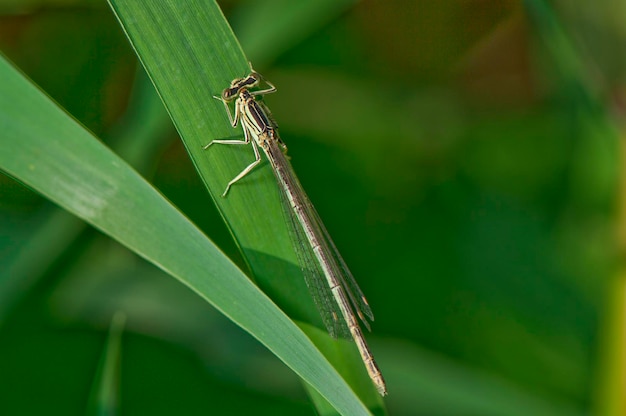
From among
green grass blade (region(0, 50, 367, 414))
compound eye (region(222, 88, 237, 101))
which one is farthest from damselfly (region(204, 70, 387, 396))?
green grass blade (region(0, 50, 367, 414))

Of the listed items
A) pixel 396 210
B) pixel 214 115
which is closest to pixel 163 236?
pixel 214 115

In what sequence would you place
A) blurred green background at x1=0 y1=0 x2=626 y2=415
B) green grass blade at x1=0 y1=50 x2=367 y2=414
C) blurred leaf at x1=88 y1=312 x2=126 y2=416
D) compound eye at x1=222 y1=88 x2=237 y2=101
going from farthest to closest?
blurred green background at x1=0 y1=0 x2=626 y2=415 → blurred leaf at x1=88 y1=312 x2=126 y2=416 → compound eye at x1=222 y1=88 x2=237 y2=101 → green grass blade at x1=0 y1=50 x2=367 y2=414

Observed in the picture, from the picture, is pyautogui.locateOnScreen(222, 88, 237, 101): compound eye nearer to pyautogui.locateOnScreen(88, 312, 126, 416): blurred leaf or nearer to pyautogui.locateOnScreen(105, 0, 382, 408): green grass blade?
pyautogui.locateOnScreen(105, 0, 382, 408): green grass blade

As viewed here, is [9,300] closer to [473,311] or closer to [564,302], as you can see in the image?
[473,311]

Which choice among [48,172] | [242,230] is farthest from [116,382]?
[48,172]

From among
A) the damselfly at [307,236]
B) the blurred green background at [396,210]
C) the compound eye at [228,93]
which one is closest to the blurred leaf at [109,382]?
the blurred green background at [396,210]

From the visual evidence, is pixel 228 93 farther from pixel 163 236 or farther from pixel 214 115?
pixel 163 236

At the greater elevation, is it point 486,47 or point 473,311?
point 486,47
